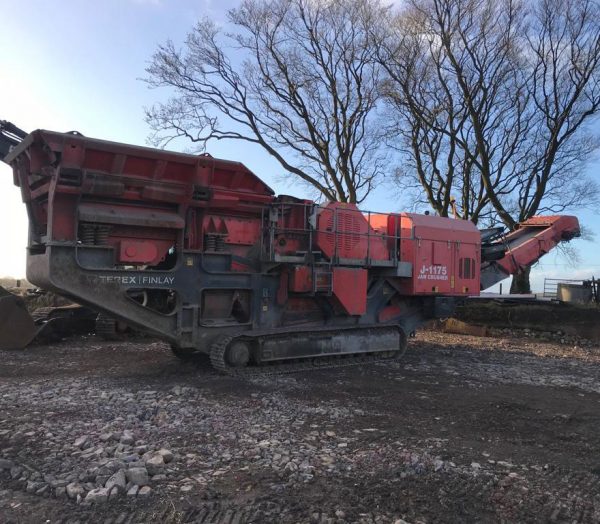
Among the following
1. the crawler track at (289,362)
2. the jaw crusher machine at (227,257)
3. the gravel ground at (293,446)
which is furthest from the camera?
the crawler track at (289,362)

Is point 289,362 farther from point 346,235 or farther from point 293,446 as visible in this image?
point 293,446

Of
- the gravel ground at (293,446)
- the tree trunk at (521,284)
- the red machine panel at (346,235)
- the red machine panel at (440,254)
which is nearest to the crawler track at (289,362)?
the gravel ground at (293,446)

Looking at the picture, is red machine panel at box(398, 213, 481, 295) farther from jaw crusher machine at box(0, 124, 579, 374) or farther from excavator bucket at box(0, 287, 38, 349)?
excavator bucket at box(0, 287, 38, 349)

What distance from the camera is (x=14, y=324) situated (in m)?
11.3

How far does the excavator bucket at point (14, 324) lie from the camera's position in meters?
11.2

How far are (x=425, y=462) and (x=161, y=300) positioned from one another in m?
5.78

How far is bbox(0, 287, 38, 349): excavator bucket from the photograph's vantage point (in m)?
11.2

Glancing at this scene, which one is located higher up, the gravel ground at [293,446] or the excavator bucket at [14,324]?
the excavator bucket at [14,324]

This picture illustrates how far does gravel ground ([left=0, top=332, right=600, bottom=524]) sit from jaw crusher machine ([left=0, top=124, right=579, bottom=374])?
89 centimetres

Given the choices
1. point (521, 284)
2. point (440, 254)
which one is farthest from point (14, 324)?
point (521, 284)

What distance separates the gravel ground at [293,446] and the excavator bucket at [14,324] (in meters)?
2.09

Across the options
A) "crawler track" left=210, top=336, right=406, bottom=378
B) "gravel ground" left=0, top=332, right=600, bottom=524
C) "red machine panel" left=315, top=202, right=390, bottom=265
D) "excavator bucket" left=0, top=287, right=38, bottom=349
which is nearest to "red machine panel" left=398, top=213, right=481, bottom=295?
"red machine panel" left=315, top=202, right=390, bottom=265

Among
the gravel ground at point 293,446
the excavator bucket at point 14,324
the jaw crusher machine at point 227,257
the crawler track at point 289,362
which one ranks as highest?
the jaw crusher machine at point 227,257

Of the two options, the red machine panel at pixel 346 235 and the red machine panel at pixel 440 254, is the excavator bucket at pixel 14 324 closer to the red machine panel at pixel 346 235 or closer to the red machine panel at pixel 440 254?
the red machine panel at pixel 346 235
